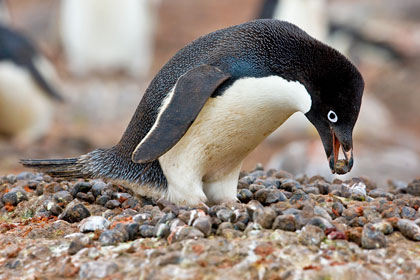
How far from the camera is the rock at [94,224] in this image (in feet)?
9.94

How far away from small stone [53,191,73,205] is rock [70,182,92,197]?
54 millimetres

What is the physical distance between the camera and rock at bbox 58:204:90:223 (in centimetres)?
325

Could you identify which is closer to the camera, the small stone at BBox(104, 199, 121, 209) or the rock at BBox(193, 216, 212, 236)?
the rock at BBox(193, 216, 212, 236)

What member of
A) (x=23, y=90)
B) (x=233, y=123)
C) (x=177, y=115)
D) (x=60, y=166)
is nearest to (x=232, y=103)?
(x=233, y=123)

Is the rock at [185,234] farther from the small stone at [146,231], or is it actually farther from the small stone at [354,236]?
→ the small stone at [354,236]

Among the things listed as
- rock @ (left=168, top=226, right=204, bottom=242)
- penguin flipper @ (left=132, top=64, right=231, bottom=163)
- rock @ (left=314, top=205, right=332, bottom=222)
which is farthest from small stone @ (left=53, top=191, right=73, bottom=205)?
rock @ (left=314, top=205, right=332, bottom=222)

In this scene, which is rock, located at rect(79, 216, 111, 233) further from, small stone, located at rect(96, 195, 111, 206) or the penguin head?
the penguin head

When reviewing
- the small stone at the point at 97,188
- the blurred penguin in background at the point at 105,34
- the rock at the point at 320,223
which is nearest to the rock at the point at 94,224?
the small stone at the point at 97,188

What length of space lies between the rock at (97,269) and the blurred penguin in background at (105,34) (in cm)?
917

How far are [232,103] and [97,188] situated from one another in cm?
87

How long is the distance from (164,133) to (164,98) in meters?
0.31

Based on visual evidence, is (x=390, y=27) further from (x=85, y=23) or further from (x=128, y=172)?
(x=128, y=172)

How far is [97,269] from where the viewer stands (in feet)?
8.64

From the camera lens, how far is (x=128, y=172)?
3537 mm
